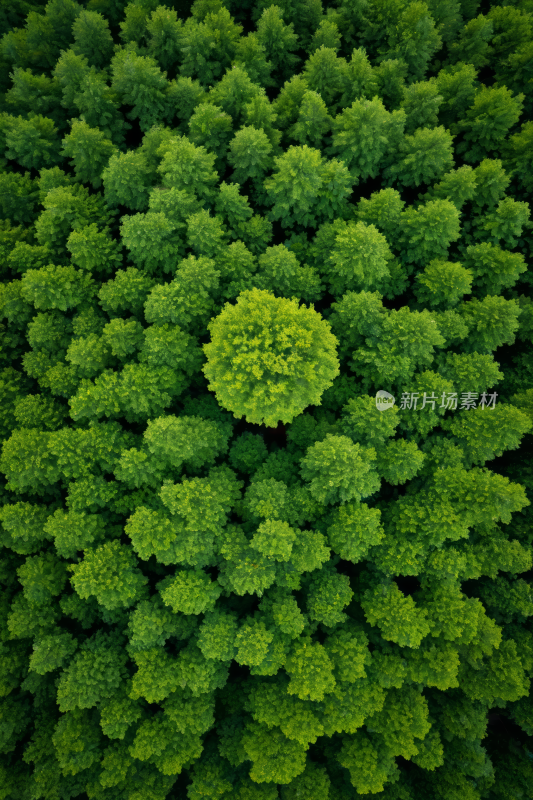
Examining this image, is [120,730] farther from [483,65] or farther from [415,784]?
[483,65]

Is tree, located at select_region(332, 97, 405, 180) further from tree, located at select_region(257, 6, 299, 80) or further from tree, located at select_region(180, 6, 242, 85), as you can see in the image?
tree, located at select_region(180, 6, 242, 85)

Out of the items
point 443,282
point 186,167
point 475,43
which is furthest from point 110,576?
point 475,43

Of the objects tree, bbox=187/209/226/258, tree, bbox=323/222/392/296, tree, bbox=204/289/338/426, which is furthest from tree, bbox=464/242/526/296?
tree, bbox=187/209/226/258

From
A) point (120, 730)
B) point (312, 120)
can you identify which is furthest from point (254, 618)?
point (312, 120)

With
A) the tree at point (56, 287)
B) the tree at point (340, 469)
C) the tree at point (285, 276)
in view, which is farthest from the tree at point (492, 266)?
the tree at point (56, 287)

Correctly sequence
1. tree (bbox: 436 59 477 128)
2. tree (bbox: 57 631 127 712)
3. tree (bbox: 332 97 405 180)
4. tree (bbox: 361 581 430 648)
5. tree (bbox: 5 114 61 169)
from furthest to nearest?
tree (bbox: 436 59 477 128), tree (bbox: 5 114 61 169), tree (bbox: 332 97 405 180), tree (bbox: 361 581 430 648), tree (bbox: 57 631 127 712)

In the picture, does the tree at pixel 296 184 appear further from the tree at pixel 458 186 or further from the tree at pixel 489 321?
the tree at pixel 489 321

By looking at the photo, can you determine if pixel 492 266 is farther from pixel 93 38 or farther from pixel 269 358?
pixel 93 38
